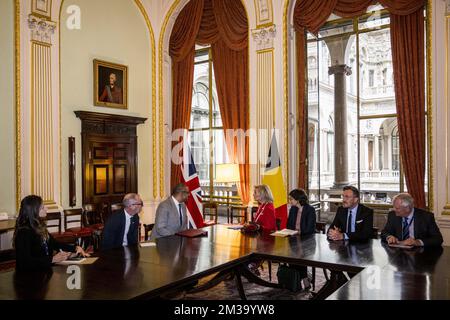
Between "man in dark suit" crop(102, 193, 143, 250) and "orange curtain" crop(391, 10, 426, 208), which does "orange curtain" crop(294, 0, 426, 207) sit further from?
"man in dark suit" crop(102, 193, 143, 250)

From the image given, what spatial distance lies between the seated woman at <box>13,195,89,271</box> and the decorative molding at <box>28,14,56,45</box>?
4.72 m

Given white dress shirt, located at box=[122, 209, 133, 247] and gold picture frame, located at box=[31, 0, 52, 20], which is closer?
white dress shirt, located at box=[122, 209, 133, 247]

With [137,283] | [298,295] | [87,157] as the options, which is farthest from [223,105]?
[137,283]

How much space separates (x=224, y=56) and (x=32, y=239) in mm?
6078

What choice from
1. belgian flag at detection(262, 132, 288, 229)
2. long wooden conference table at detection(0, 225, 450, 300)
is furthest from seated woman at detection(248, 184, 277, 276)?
belgian flag at detection(262, 132, 288, 229)

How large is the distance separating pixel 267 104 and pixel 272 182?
1516mm

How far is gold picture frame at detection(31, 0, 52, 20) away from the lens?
23.1 ft

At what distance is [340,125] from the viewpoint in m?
10.5

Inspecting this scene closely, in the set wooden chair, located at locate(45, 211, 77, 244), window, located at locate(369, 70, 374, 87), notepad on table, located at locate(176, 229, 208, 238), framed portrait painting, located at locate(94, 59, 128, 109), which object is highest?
window, located at locate(369, 70, 374, 87)

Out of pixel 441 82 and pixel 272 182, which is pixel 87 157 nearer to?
pixel 272 182

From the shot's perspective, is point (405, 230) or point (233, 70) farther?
point (233, 70)

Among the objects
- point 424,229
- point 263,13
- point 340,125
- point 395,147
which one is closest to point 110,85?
point 263,13

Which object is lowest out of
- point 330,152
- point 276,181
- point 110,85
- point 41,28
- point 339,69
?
point 276,181

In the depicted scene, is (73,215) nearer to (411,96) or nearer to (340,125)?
(411,96)
